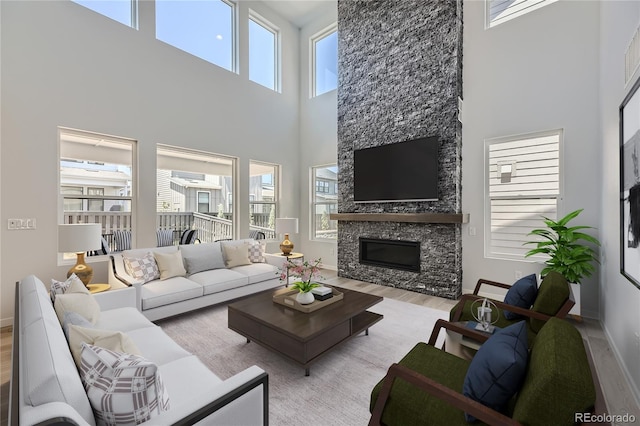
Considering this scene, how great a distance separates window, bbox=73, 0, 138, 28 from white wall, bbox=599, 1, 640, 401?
5636 mm

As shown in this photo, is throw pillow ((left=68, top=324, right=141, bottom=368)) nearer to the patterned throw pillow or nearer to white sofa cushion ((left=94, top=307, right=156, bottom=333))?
white sofa cushion ((left=94, top=307, right=156, bottom=333))

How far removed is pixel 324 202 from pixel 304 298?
383 centimetres

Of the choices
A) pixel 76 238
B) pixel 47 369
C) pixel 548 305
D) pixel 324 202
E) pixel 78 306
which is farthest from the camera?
pixel 324 202

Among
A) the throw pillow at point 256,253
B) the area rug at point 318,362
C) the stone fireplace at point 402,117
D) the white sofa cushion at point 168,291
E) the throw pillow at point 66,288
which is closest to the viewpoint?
the area rug at point 318,362

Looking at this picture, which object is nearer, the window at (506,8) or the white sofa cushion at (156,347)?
the white sofa cushion at (156,347)

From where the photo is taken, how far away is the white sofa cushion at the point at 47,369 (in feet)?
2.97

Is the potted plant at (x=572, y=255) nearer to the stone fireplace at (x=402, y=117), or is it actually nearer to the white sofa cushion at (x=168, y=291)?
the stone fireplace at (x=402, y=117)

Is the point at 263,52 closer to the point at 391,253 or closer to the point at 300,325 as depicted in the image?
the point at 391,253

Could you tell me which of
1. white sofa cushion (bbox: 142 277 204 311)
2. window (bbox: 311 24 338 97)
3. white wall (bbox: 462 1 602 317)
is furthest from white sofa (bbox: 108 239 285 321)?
window (bbox: 311 24 338 97)

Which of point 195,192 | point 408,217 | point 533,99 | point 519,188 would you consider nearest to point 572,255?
point 519,188

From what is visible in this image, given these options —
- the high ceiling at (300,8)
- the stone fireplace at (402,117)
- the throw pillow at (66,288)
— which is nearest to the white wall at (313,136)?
the high ceiling at (300,8)

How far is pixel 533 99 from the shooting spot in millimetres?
3803

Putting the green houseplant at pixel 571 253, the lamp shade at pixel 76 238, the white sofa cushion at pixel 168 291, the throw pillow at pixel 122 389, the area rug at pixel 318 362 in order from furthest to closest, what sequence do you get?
1. the green houseplant at pixel 571 253
2. the white sofa cushion at pixel 168 291
3. the lamp shade at pixel 76 238
4. the area rug at pixel 318 362
5. the throw pillow at pixel 122 389

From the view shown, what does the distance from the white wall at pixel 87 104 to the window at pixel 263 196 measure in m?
0.31
